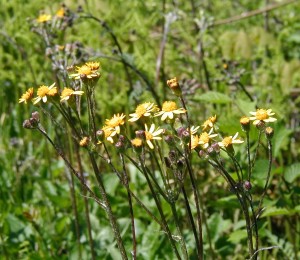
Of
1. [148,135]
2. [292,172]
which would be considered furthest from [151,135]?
[292,172]

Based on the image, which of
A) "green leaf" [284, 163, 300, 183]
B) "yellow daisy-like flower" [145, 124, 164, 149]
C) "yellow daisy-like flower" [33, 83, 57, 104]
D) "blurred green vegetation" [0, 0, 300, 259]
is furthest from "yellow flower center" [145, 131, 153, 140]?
"green leaf" [284, 163, 300, 183]

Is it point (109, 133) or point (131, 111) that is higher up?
point (109, 133)

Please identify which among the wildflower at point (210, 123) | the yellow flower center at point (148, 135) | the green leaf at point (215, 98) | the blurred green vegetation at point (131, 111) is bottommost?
the blurred green vegetation at point (131, 111)

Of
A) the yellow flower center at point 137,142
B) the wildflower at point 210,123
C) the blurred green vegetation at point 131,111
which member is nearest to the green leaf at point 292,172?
the blurred green vegetation at point 131,111

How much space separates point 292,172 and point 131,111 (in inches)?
57.6

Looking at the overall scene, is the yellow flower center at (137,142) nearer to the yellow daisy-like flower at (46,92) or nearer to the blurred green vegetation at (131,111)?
the yellow daisy-like flower at (46,92)

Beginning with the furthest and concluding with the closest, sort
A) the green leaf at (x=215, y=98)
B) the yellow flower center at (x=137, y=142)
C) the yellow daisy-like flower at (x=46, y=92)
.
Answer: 1. the green leaf at (x=215, y=98)
2. the yellow daisy-like flower at (x=46, y=92)
3. the yellow flower center at (x=137, y=142)

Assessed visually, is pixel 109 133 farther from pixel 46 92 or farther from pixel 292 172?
pixel 292 172

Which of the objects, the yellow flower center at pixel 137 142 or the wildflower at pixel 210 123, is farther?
the wildflower at pixel 210 123

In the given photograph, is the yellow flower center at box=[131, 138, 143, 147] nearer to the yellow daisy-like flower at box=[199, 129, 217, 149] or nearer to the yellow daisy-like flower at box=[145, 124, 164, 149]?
the yellow daisy-like flower at box=[145, 124, 164, 149]

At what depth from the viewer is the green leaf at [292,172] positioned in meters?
2.52

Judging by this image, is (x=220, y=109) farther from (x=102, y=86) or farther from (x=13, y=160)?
(x=13, y=160)

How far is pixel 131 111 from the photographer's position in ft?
12.4

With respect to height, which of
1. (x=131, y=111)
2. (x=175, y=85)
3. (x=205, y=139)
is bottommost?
(x=131, y=111)
